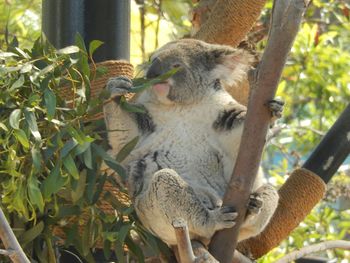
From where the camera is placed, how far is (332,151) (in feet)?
11.0

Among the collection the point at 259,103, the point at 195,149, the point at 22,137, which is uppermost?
the point at 259,103

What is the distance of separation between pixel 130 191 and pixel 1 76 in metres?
0.84

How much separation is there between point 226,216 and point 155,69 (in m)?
0.79

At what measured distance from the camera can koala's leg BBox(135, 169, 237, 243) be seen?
2.89m

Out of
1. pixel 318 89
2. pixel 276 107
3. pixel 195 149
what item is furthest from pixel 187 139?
pixel 318 89

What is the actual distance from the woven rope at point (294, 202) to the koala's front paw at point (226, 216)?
2.19ft

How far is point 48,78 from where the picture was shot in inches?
101

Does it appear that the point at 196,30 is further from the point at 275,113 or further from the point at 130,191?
the point at 275,113

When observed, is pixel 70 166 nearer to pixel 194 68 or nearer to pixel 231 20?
pixel 194 68

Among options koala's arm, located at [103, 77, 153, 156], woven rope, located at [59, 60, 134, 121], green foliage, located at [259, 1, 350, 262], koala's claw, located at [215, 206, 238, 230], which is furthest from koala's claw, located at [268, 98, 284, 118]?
green foliage, located at [259, 1, 350, 262]

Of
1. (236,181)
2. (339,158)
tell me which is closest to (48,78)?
(236,181)

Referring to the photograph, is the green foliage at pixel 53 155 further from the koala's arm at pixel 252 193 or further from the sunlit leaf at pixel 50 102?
the koala's arm at pixel 252 193

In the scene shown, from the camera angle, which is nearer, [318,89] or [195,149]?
[195,149]

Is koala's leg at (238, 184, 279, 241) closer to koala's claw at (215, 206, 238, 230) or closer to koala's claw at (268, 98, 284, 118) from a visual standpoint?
koala's claw at (215, 206, 238, 230)
